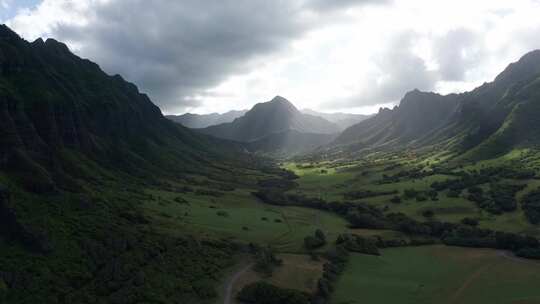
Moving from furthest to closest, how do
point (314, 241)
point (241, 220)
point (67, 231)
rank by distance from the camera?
point (241, 220), point (314, 241), point (67, 231)

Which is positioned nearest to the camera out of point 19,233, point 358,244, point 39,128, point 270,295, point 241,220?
point 19,233

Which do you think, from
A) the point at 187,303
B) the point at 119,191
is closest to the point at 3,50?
the point at 119,191

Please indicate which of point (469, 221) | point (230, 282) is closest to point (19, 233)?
point (230, 282)

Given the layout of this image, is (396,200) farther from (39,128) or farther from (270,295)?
(39,128)

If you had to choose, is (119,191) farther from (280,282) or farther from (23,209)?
(280,282)

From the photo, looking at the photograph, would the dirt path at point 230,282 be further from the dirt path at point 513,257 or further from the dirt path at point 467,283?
the dirt path at point 513,257

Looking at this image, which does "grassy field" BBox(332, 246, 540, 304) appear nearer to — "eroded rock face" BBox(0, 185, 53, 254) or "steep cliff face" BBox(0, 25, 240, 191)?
"eroded rock face" BBox(0, 185, 53, 254)
